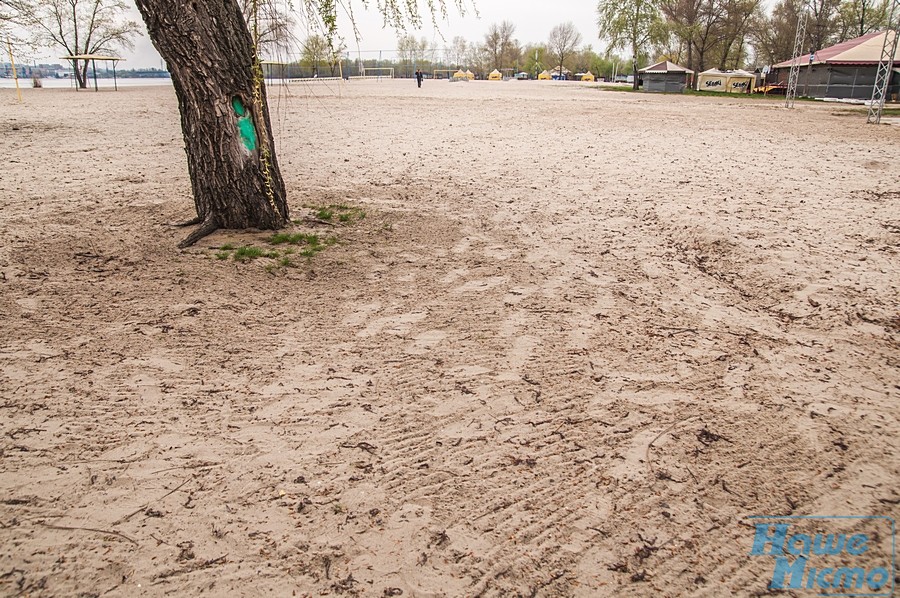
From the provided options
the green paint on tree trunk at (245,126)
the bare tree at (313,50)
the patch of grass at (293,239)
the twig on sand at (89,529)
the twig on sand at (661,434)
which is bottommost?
the twig on sand at (89,529)

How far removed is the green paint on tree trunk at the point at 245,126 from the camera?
4906mm

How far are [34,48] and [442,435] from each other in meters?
22.2

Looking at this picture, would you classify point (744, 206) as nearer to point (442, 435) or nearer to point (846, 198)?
point (846, 198)

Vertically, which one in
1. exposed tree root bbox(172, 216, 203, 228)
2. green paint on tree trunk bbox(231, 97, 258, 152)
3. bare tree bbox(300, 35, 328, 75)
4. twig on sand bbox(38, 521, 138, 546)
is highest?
bare tree bbox(300, 35, 328, 75)

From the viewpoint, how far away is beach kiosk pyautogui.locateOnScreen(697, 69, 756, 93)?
3988 centimetres

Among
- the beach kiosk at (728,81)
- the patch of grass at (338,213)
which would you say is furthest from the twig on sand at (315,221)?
the beach kiosk at (728,81)

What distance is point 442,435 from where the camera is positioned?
2.64 m

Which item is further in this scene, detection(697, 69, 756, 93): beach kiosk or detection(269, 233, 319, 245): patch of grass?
detection(697, 69, 756, 93): beach kiosk

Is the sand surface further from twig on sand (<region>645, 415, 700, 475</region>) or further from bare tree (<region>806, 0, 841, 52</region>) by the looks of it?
bare tree (<region>806, 0, 841, 52</region>)

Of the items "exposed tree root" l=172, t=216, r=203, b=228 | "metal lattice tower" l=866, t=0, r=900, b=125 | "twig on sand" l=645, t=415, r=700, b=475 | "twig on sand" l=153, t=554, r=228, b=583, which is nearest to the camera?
"twig on sand" l=153, t=554, r=228, b=583

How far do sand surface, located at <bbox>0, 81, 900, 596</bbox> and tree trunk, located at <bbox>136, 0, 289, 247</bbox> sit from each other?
0.37 meters

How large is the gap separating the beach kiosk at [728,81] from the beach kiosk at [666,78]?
4.37 metres

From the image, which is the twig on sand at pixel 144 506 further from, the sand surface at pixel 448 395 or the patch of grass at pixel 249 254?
the patch of grass at pixel 249 254

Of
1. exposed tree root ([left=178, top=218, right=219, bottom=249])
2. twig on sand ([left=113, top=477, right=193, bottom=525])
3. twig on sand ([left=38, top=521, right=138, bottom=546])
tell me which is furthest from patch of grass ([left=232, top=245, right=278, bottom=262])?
twig on sand ([left=38, top=521, right=138, bottom=546])
